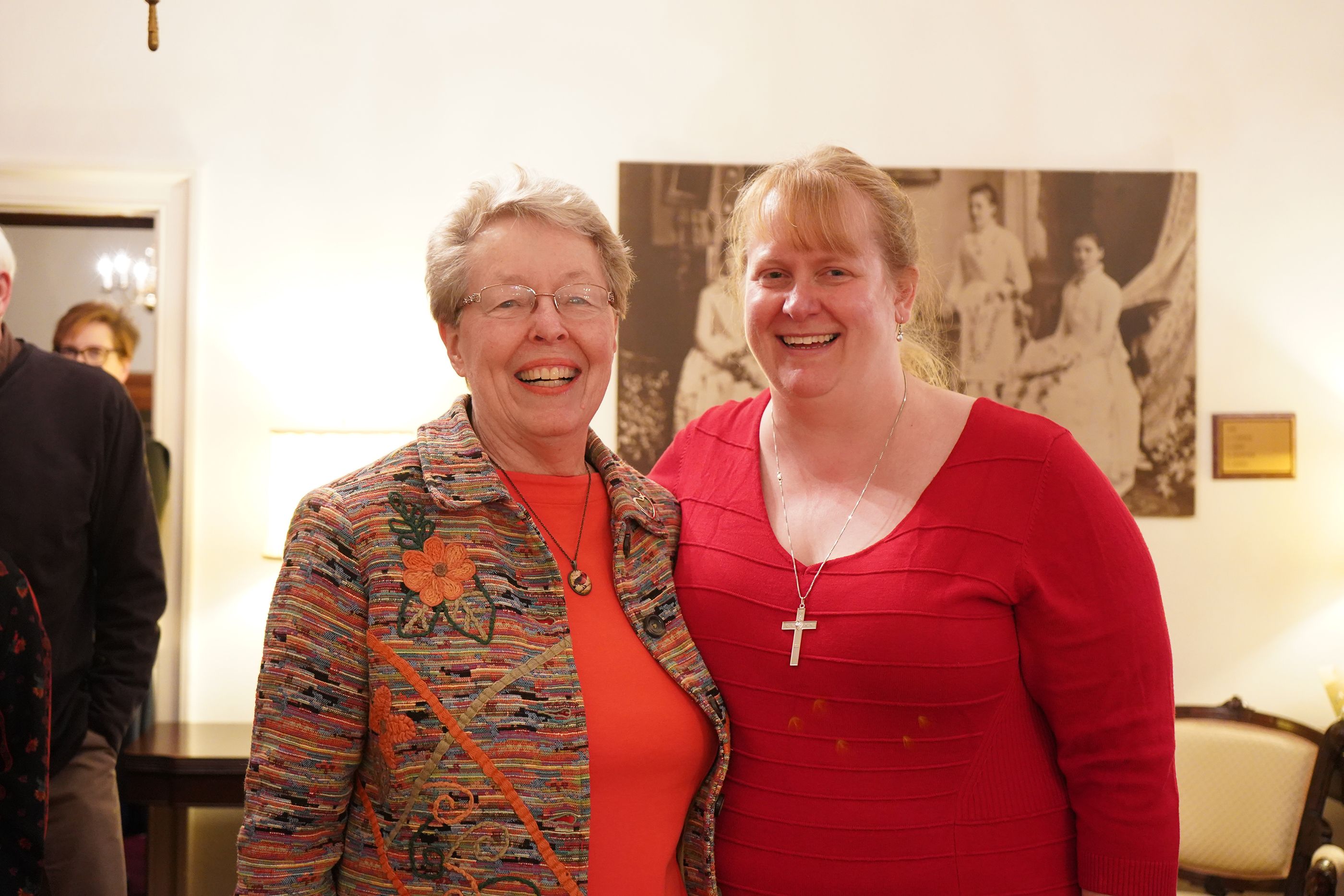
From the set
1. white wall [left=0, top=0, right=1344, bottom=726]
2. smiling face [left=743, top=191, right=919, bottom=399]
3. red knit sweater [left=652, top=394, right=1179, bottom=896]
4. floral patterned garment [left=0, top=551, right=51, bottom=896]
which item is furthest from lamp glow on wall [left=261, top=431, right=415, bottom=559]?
red knit sweater [left=652, top=394, right=1179, bottom=896]

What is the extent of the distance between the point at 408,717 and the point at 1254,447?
123 inches

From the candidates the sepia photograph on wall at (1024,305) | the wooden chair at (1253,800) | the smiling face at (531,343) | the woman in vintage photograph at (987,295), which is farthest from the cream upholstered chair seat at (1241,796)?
the smiling face at (531,343)

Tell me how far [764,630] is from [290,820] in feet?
2.20

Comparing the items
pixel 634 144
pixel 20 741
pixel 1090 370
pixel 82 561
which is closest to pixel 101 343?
pixel 82 561

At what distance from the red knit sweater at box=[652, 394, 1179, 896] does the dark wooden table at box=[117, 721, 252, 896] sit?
6.03 ft

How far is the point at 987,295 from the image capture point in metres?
3.29

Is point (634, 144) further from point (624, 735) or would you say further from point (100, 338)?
point (624, 735)

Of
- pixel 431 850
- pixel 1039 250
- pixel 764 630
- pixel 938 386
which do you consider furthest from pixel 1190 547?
pixel 431 850

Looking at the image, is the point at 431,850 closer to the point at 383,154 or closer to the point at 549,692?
the point at 549,692

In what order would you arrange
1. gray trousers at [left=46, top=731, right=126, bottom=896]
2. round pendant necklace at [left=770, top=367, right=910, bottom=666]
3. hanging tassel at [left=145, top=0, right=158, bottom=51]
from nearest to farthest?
round pendant necklace at [left=770, top=367, right=910, bottom=666], hanging tassel at [left=145, top=0, right=158, bottom=51], gray trousers at [left=46, top=731, right=126, bottom=896]

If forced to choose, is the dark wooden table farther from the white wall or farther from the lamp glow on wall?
the lamp glow on wall

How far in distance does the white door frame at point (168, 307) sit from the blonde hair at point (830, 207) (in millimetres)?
2273

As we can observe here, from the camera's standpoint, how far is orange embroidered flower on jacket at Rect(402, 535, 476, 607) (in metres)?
1.27

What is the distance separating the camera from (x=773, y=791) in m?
1.44
